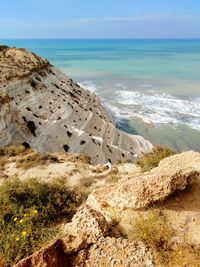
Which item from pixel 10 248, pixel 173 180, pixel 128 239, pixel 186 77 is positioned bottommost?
pixel 186 77

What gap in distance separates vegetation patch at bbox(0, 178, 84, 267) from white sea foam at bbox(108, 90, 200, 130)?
24.9 m

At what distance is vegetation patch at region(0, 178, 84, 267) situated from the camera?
5750mm

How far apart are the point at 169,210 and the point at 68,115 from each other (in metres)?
19.3

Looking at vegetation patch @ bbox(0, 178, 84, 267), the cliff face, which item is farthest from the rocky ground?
the cliff face

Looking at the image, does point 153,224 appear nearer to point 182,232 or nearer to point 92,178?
point 182,232

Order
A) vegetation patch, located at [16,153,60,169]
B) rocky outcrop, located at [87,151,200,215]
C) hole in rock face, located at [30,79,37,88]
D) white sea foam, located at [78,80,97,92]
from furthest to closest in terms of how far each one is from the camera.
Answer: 1. white sea foam, located at [78,80,97,92]
2. hole in rock face, located at [30,79,37,88]
3. vegetation patch, located at [16,153,60,169]
4. rocky outcrop, located at [87,151,200,215]

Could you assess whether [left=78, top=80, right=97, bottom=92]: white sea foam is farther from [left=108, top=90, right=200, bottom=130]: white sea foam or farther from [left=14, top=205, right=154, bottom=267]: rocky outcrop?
[left=14, top=205, right=154, bottom=267]: rocky outcrop

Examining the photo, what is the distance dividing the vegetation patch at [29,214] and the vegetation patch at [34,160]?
3489mm

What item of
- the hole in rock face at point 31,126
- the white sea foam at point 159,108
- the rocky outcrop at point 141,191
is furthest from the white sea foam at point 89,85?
the rocky outcrop at point 141,191

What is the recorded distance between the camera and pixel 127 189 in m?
6.29

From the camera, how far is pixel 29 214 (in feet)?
21.8

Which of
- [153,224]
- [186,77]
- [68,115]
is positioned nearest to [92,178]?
[153,224]

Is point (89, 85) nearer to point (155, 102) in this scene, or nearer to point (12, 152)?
point (155, 102)

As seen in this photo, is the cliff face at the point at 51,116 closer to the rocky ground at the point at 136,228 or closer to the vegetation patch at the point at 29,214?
the vegetation patch at the point at 29,214
